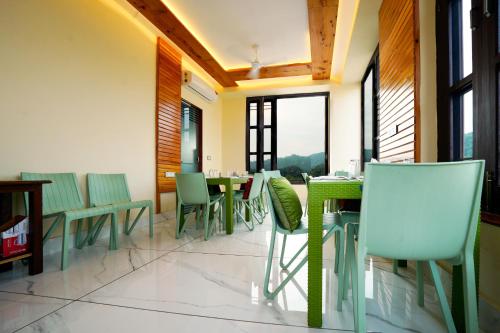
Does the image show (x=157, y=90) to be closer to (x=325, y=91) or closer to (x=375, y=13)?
(x=375, y=13)

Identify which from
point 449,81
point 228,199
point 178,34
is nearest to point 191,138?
point 178,34

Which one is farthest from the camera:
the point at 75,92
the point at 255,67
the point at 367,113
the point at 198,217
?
the point at 367,113

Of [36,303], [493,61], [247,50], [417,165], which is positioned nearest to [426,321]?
[417,165]

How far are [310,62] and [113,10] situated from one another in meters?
3.76

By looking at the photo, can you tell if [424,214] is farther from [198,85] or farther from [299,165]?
[299,165]

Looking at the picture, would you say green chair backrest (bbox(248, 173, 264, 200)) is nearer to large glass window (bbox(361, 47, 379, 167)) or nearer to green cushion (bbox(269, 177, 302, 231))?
green cushion (bbox(269, 177, 302, 231))

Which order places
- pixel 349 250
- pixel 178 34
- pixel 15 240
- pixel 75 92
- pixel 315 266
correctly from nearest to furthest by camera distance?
pixel 315 266
pixel 349 250
pixel 15 240
pixel 75 92
pixel 178 34

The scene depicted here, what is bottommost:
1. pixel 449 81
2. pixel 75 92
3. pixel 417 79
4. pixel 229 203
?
pixel 229 203

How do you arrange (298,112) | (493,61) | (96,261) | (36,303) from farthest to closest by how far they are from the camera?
(298,112)
(96,261)
(36,303)
(493,61)

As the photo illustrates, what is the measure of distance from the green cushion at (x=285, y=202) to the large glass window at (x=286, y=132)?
5.58 metres

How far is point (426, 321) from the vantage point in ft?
4.75

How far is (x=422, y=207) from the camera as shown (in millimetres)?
1086

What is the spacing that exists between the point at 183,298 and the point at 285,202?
0.91 m

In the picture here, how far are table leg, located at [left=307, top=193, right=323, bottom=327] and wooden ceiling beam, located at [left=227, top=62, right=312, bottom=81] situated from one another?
4953 millimetres
